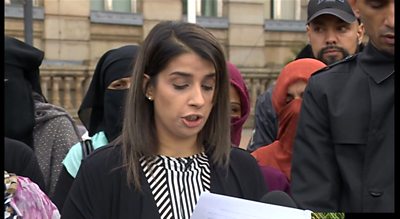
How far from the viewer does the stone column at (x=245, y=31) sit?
43.4ft

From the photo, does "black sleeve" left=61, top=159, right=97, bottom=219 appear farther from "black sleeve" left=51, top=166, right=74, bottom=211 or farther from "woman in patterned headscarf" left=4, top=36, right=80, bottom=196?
"woman in patterned headscarf" left=4, top=36, right=80, bottom=196

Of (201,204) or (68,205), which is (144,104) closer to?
(68,205)

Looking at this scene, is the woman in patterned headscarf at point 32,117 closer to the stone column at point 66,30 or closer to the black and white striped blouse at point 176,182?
the black and white striped blouse at point 176,182

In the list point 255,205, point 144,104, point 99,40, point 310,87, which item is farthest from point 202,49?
point 99,40

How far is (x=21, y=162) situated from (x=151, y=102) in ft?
2.43

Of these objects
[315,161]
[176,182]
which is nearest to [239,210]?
[315,161]

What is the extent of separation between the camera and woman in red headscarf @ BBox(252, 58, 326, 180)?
2.71 meters

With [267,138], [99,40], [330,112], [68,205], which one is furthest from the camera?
[99,40]

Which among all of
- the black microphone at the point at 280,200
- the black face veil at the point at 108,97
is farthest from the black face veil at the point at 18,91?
the black microphone at the point at 280,200

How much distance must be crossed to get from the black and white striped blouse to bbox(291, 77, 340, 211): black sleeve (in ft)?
1.27

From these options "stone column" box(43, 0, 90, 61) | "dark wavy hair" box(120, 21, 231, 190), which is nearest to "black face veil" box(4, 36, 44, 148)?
"dark wavy hair" box(120, 21, 231, 190)

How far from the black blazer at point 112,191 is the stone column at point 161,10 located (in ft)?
33.9

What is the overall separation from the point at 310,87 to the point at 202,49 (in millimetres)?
414

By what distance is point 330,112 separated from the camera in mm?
1523
